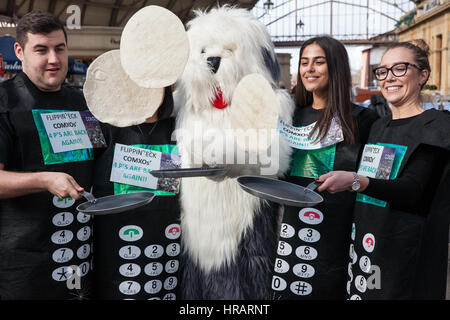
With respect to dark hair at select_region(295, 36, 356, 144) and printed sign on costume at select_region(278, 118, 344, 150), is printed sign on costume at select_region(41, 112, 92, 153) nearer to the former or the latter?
printed sign on costume at select_region(278, 118, 344, 150)

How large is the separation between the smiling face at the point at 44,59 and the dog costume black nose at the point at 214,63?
0.59 m

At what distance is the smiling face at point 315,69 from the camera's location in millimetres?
1628

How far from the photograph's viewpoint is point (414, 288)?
1.40 meters

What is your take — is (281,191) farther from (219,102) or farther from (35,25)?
(35,25)

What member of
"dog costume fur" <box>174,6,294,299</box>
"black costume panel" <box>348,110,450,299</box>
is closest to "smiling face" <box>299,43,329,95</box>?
"dog costume fur" <box>174,6,294,299</box>

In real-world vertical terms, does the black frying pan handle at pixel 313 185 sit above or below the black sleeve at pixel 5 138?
below

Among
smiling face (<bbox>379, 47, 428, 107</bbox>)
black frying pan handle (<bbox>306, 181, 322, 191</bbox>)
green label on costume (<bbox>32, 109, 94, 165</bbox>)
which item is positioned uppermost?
→ smiling face (<bbox>379, 47, 428, 107</bbox>)

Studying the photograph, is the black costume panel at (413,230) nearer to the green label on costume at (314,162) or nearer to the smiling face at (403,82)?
the smiling face at (403,82)

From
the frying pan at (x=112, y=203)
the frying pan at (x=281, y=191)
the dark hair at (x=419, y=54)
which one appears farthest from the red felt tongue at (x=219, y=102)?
the dark hair at (x=419, y=54)

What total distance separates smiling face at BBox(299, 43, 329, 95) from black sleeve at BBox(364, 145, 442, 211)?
49cm

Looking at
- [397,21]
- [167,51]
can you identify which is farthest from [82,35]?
[397,21]

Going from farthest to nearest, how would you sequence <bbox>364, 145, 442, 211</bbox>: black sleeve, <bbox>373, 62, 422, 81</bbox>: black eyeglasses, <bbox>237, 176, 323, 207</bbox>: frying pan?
<bbox>373, 62, 422, 81</bbox>: black eyeglasses → <bbox>364, 145, 442, 211</bbox>: black sleeve → <bbox>237, 176, 323, 207</bbox>: frying pan

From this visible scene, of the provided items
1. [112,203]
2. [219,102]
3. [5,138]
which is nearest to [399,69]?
[219,102]

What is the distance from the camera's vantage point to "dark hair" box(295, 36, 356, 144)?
1.59 m
